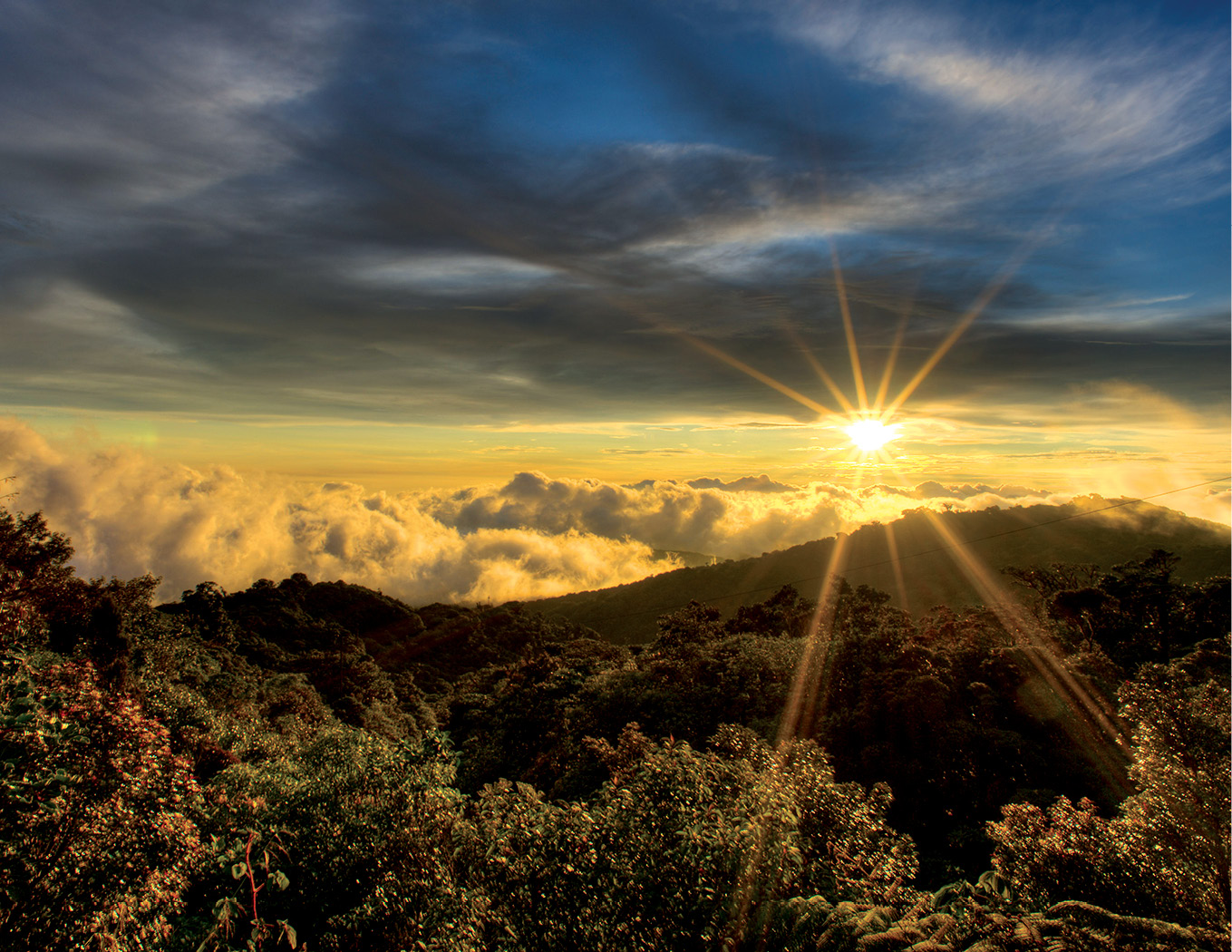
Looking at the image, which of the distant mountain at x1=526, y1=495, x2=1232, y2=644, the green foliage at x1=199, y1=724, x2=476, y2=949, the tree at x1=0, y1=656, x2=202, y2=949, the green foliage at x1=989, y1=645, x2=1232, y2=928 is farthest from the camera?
the distant mountain at x1=526, y1=495, x2=1232, y2=644

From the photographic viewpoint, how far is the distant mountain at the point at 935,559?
13675 cm

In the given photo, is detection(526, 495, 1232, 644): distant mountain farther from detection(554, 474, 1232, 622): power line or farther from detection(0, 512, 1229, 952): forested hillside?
detection(0, 512, 1229, 952): forested hillside

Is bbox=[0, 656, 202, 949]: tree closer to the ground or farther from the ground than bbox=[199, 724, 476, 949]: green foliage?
farther from the ground

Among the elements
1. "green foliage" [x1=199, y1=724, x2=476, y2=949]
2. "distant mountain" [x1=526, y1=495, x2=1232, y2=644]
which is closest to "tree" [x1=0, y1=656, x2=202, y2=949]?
"green foliage" [x1=199, y1=724, x2=476, y2=949]

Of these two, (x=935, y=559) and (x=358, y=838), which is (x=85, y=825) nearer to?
(x=358, y=838)

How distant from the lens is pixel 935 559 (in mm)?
161250

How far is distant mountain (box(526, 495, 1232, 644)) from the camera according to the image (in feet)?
449

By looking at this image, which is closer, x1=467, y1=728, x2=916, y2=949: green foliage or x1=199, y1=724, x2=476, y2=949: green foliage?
x1=467, y1=728, x2=916, y2=949: green foliage

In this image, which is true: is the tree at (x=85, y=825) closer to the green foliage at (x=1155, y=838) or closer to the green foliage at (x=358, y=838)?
the green foliage at (x=358, y=838)

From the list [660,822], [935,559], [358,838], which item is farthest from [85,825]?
[935,559]

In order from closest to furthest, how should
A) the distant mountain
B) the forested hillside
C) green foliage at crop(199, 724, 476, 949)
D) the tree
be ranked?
the tree → the forested hillside → green foliage at crop(199, 724, 476, 949) → the distant mountain

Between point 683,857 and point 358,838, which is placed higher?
point 683,857

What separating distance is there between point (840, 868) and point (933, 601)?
137087 millimetres

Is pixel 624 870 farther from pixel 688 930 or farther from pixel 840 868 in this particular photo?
pixel 840 868
